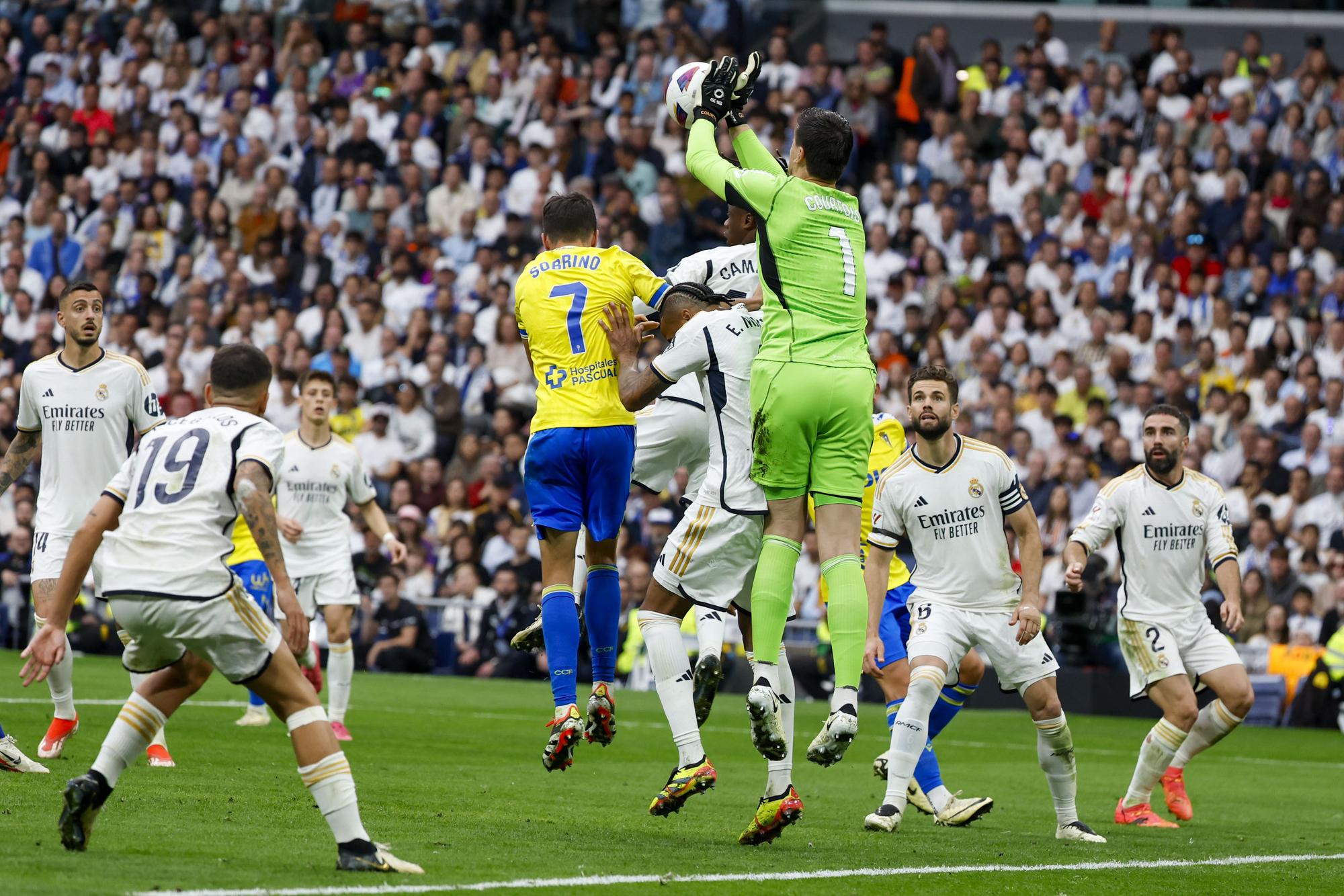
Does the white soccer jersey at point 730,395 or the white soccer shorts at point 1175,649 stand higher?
the white soccer jersey at point 730,395

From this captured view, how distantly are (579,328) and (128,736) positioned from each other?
3325 mm

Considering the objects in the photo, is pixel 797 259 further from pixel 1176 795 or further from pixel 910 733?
pixel 1176 795

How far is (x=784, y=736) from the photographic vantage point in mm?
8117

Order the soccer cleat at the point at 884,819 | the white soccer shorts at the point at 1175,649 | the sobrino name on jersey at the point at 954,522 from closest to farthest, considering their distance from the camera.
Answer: the soccer cleat at the point at 884,819 → the sobrino name on jersey at the point at 954,522 → the white soccer shorts at the point at 1175,649

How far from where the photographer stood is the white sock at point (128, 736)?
6.78m

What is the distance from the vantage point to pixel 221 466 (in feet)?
22.0

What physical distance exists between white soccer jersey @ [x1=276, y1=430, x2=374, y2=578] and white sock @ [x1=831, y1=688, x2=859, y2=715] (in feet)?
24.7

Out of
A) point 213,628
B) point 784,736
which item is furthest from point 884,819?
point 213,628

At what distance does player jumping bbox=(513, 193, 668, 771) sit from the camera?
918 cm

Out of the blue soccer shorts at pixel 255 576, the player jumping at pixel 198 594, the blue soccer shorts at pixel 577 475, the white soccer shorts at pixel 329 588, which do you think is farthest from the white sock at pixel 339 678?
the player jumping at pixel 198 594

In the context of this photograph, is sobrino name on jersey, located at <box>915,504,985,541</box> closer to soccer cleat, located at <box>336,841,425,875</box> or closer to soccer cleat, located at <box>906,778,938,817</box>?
soccer cleat, located at <box>906,778,938,817</box>

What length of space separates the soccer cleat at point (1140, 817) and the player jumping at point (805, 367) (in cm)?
313

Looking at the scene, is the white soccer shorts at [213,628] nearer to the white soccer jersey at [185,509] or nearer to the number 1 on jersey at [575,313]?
the white soccer jersey at [185,509]

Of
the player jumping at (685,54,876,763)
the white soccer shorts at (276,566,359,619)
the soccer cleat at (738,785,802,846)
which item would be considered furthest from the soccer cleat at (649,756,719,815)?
the white soccer shorts at (276,566,359,619)
